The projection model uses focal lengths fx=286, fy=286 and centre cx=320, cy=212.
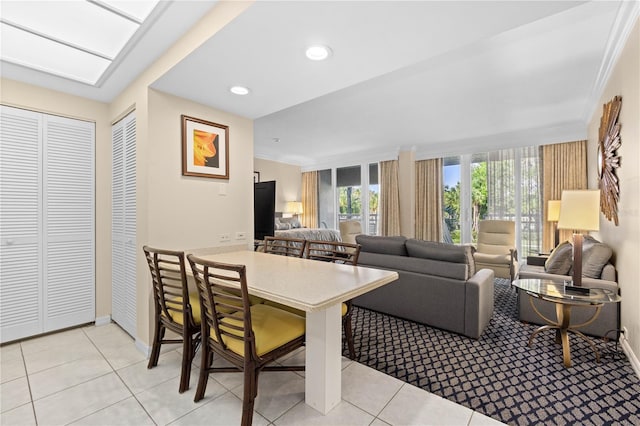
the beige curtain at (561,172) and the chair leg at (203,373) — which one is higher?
the beige curtain at (561,172)

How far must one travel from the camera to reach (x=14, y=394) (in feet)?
6.02

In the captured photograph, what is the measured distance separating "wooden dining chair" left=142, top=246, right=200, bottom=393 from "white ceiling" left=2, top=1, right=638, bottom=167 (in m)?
1.36

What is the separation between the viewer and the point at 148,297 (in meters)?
2.34

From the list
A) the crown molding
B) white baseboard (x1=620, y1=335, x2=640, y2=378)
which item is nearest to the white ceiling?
the crown molding

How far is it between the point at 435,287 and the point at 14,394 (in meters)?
3.20

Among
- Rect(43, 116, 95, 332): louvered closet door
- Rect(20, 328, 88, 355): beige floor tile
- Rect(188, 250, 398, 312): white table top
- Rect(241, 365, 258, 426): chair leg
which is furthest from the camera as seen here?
Rect(43, 116, 95, 332): louvered closet door

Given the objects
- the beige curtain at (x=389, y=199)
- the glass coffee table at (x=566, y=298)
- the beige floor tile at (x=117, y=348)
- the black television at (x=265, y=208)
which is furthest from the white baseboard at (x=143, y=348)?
the beige curtain at (x=389, y=199)

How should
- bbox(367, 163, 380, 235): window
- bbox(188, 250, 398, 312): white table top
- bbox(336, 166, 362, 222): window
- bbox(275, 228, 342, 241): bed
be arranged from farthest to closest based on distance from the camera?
bbox(336, 166, 362, 222): window < bbox(367, 163, 380, 235): window < bbox(275, 228, 342, 241): bed < bbox(188, 250, 398, 312): white table top

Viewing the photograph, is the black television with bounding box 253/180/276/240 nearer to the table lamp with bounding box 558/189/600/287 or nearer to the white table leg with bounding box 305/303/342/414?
the white table leg with bounding box 305/303/342/414

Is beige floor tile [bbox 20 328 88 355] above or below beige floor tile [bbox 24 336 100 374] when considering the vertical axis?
above

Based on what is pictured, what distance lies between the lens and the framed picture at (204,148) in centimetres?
251

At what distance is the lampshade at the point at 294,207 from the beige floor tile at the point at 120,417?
6150 mm

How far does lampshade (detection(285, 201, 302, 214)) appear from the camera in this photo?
7.75m

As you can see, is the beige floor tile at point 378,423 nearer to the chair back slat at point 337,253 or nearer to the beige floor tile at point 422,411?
the beige floor tile at point 422,411
